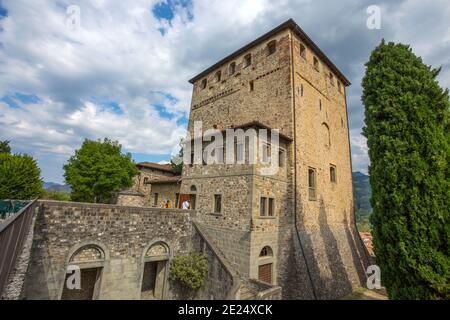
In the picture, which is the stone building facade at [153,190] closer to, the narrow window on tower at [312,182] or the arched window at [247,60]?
the narrow window on tower at [312,182]

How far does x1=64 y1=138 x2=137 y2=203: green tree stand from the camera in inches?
849

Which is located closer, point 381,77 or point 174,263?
point 381,77

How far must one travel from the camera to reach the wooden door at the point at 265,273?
10.3 meters

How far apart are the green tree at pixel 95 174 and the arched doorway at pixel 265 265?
1678 centimetres

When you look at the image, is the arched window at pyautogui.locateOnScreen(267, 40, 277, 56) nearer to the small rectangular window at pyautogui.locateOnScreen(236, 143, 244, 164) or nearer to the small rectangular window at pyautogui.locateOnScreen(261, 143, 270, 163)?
the small rectangular window at pyautogui.locateOnScreen(261, 143, 270, 163)

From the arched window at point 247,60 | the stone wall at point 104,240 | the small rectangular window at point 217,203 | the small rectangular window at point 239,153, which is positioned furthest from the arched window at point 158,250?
the arched window at point 247,60

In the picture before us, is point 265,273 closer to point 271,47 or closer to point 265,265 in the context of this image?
point 265,265

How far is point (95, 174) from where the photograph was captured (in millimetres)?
21969

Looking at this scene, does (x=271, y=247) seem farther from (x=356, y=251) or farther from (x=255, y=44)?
(x=255, y=44)

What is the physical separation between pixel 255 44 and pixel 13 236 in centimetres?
1604

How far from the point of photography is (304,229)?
12.0 meters

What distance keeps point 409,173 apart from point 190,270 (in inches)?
382

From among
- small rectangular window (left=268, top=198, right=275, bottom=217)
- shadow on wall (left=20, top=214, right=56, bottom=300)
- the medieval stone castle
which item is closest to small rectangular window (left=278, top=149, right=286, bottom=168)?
the medieval stone castle
